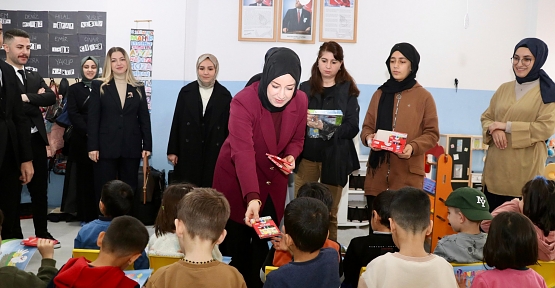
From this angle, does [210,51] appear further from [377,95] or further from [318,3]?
[377,95]

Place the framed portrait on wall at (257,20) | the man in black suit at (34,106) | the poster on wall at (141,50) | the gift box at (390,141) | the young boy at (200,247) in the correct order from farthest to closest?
the framed portrait on wall at (257,20)
the poster on wall at (141,50)
the man in black suit at (34,106)
the gift box at (390,141)
the young boy at (200,247)

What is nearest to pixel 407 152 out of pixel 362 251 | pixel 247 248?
pixel 362 251

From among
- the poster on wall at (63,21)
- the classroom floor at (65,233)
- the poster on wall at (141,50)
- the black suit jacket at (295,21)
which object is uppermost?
the black suit jacket at (295,21)

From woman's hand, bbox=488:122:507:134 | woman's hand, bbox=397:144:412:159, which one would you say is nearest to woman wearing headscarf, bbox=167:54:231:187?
woman's hand, bbox=397:144:412:159

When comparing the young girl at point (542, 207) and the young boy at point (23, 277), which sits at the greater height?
the young girl at point (542, 207)

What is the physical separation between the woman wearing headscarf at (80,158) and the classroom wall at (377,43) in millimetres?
688

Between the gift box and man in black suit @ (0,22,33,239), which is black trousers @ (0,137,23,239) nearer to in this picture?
man in black suit @ (0,22,33,239)

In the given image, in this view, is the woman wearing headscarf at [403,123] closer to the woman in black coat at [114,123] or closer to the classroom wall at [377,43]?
the woman in black coat at [114,123]

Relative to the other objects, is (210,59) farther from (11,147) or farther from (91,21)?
(11,147)

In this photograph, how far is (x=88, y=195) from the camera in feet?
18.5

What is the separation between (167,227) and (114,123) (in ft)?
8.06

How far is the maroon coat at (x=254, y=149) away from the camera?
107 inches

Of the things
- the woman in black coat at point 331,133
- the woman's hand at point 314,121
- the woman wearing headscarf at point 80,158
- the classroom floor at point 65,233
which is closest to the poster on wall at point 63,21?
the woman wearing headscarf at point 80,158

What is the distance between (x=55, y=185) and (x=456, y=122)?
4992 mm
